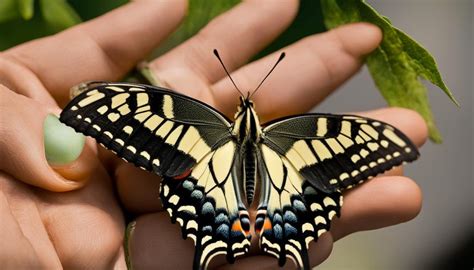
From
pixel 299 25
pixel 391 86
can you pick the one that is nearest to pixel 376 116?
pixel 391 86

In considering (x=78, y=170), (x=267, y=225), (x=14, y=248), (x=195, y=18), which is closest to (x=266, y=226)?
(x=267, y=225)

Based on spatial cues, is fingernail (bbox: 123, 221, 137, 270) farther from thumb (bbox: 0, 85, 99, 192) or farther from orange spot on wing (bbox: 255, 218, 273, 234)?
orange spot on wing (bbox: 255, 218, 273, 234)

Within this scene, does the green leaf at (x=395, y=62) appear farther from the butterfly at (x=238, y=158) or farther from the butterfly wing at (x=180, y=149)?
the butterfly wing at (x=180, y=149)

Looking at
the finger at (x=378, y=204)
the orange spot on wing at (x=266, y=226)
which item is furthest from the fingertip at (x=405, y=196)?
the orange spot on wing at (x=266, y=226)

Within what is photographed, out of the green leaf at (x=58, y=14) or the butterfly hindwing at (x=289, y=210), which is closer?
the butterfly hindwing at (x=289, y=210)

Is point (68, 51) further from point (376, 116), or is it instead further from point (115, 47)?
point (376, 116)

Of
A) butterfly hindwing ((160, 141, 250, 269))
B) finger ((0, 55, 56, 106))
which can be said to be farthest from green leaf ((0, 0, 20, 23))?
butterfly hindwing ((160, 141, 250, 269))
